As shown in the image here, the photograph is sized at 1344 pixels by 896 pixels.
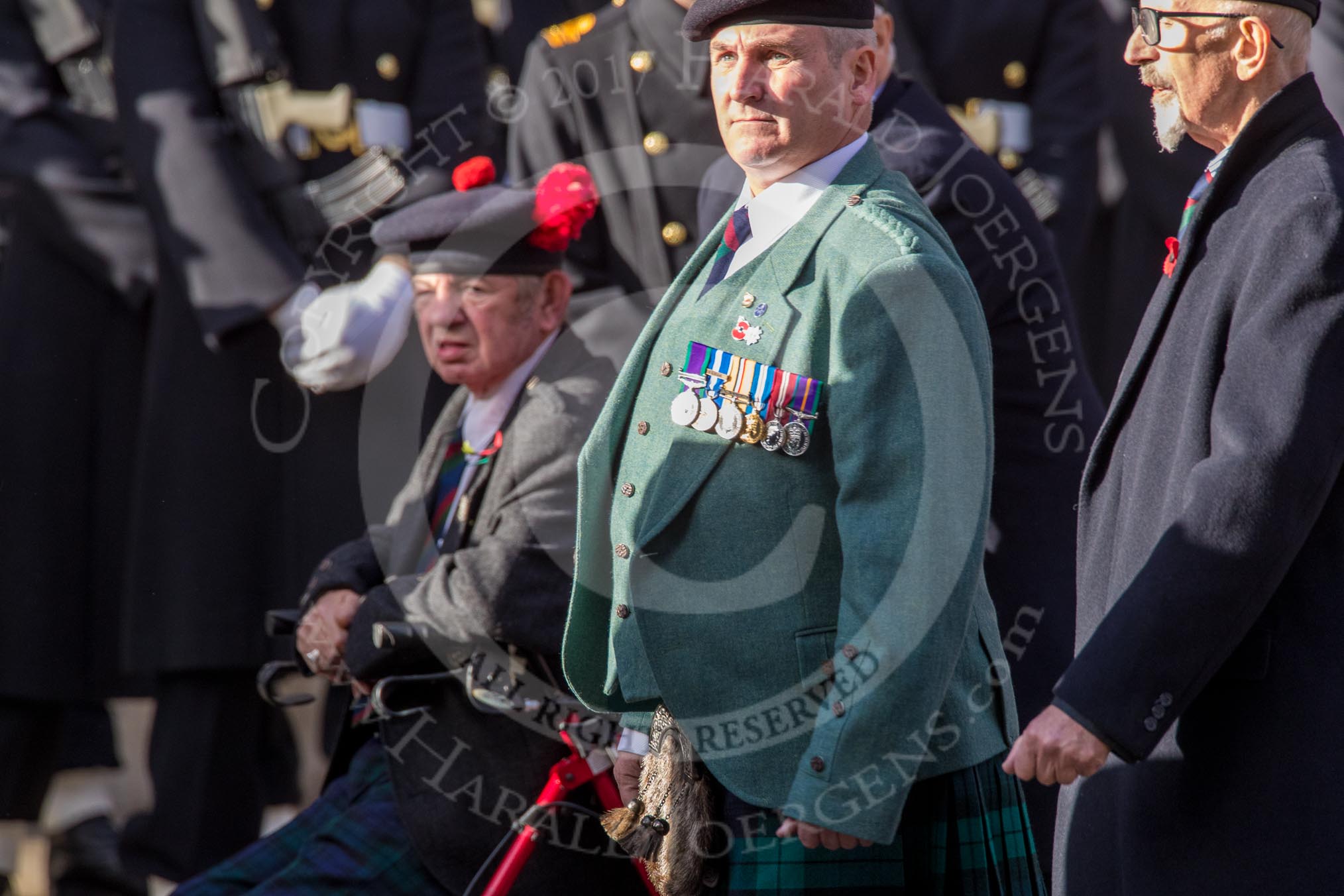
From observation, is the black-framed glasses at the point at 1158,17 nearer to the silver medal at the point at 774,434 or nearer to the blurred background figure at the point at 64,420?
the silver medal at the point at 774,434

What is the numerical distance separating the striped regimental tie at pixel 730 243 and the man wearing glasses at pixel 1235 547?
587 millimetres

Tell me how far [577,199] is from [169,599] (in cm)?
179

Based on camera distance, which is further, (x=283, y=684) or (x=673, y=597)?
(x=283, y=684)

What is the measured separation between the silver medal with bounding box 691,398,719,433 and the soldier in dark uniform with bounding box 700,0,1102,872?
3.27 feet

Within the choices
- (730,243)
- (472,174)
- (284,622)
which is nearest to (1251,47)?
(730,243)

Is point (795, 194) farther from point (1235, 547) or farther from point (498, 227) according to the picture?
point (498, 227)

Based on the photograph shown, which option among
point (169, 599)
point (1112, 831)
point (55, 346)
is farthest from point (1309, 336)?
point (55, 346)

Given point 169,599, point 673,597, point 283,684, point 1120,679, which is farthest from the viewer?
point 283,684

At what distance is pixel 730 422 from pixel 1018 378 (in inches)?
48.2

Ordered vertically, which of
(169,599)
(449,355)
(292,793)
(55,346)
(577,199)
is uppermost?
(577,199)

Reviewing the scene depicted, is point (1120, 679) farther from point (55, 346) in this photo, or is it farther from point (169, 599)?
point (55, 346)

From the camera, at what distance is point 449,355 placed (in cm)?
342

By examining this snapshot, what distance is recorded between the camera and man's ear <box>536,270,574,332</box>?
11.4 feet

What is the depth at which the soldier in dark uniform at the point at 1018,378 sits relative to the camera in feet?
10.6
